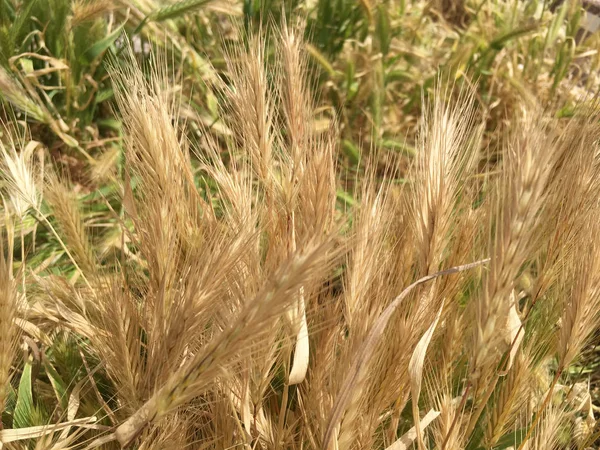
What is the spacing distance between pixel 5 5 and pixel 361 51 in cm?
99

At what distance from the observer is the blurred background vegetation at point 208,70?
1.41m

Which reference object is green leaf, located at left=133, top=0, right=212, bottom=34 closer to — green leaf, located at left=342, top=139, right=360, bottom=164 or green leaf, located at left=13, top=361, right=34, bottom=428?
green leaf, located at left=342, top=139, right=360, bottom=164

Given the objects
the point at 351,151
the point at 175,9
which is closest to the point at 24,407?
the point at 175,9

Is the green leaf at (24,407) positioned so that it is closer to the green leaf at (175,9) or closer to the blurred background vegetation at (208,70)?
the blurred background vegetation at (208,70)

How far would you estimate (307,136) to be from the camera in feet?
2.86

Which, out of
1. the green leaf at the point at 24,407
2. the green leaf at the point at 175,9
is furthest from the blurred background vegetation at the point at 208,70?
the green leaf at the point at 24,407

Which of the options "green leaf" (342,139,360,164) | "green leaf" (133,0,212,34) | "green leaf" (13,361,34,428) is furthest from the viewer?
"green leaf" (342,139,360,164)

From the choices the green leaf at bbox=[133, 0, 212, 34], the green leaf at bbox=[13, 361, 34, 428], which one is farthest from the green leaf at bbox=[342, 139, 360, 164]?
the green leaf at bbox=[13, 361, 34, 428]

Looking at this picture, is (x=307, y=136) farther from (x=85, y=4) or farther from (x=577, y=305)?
(x=85, y=4)

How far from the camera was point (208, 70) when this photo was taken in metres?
1.75

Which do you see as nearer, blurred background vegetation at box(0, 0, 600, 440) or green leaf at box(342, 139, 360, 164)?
blurred background vegetation at box(0, 0, 600, 440)

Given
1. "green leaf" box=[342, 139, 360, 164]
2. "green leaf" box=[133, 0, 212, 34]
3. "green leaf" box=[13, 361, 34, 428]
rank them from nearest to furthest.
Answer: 1. "green leaf" box=[13, 361, 34, 428]
2. "green leaf" box=[133, 0, 212, 34]
3. "green leaf" box=[342, 139, 360, 164]

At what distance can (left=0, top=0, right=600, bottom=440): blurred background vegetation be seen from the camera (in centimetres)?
141

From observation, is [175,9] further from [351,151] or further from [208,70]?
[351,151]
